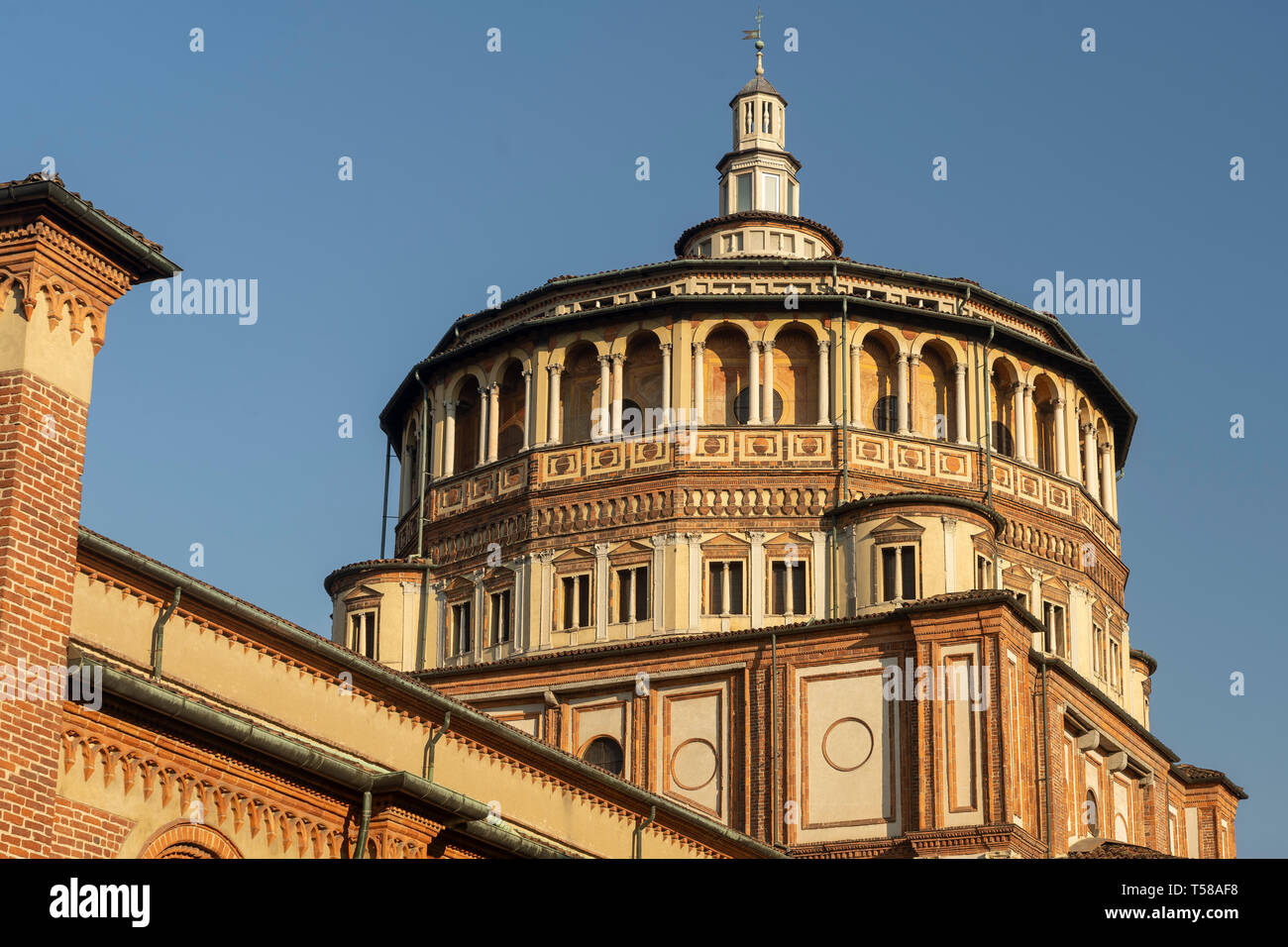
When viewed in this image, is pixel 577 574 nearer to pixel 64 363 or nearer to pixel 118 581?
pixel 118 581

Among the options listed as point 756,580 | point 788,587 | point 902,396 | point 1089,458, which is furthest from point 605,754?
point 1089,458

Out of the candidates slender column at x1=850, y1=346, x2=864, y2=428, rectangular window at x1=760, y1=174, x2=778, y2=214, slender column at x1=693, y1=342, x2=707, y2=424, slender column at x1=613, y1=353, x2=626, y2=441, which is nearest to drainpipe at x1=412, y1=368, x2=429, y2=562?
slender column at x1=613, y1=353, x2=626, y2=441

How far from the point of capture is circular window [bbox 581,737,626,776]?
149 feet

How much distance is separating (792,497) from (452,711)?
15.8 m

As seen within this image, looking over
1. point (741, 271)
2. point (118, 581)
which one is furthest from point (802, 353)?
point (118, 581)

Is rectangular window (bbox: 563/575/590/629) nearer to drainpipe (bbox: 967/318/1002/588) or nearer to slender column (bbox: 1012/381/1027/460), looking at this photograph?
drainpipe (bbox: 967/318/1002/588)

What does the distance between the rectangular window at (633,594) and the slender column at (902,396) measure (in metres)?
6.77

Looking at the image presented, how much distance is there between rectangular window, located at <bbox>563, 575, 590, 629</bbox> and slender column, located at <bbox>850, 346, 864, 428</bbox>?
6980 mm

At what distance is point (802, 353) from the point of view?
48969 mm

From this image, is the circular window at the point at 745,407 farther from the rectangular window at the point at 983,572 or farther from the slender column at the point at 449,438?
the slender column at the point at 449,438

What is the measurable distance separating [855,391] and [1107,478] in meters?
9.12

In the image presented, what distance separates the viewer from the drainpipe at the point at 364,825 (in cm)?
2603
